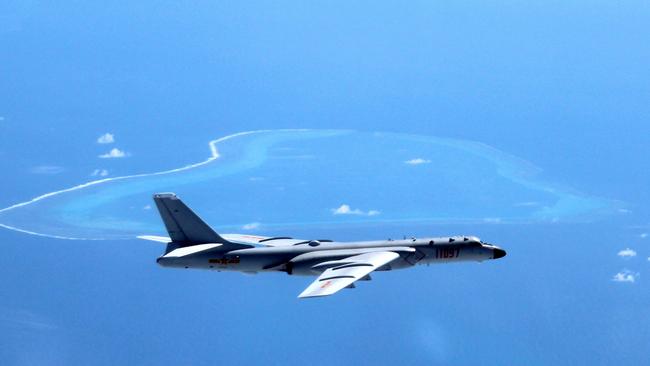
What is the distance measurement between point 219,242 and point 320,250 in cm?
704

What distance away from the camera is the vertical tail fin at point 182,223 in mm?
67750

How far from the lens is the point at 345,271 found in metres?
63.0

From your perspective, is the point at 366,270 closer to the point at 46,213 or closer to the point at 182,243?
the point at 182,243

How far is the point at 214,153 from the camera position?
142 meters

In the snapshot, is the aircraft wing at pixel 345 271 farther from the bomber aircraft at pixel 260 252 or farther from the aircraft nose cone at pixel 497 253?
the aircraft nose cone at pixel 497 253

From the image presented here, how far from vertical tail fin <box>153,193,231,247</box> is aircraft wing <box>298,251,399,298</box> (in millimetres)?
8463

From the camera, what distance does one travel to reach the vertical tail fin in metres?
67.8

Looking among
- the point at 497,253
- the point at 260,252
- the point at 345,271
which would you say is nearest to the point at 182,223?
the point at 260,252

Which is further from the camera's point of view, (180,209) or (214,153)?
(214,153)

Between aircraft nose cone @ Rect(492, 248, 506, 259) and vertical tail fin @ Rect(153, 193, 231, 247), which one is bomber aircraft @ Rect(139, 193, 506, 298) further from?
aircraft nose cone @ Rect(492, 248, 506, 259)

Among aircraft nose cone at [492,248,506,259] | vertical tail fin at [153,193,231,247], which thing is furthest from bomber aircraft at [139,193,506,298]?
aircraft nose cone at [492,248,506,259]

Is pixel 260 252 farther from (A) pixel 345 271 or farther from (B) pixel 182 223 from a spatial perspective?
(A) pixel 345 271

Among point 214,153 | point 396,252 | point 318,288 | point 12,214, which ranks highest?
point 214,153

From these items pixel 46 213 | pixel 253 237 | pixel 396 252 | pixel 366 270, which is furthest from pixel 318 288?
pixel 46 213
